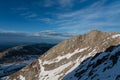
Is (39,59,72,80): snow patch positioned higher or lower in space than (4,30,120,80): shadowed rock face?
lower

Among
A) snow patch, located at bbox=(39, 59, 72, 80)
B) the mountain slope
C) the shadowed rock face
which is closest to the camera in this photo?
the mountain slope

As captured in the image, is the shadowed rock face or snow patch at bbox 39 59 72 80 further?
the shadowed rock face

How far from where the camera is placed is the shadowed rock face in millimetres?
105512

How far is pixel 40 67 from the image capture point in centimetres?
12694

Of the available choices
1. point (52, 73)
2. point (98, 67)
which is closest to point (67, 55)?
point (52, 73)

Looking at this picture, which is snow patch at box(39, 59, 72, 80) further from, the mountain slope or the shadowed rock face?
the mountain slope

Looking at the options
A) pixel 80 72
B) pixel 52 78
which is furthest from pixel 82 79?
pixel 52 78

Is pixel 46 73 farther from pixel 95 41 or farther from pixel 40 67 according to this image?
pixel 95 41

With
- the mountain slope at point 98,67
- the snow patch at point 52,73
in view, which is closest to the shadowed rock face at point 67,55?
the snow patch at point 52,73

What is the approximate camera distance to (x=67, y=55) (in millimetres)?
123812

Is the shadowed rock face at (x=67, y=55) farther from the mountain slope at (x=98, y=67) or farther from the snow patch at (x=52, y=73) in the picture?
the mountain slope at (x=98, y=67)

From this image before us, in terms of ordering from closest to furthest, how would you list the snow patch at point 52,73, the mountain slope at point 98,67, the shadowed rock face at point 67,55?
the mountain slope at point 98,67 → the snow patch at point 52,73 → the shadowed rock face at point 67,55

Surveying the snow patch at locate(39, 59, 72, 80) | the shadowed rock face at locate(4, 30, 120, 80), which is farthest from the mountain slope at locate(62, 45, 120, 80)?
the shadowed rock face at locate(4, 30, 120, 80)

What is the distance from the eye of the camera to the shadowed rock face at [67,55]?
105512 mm
